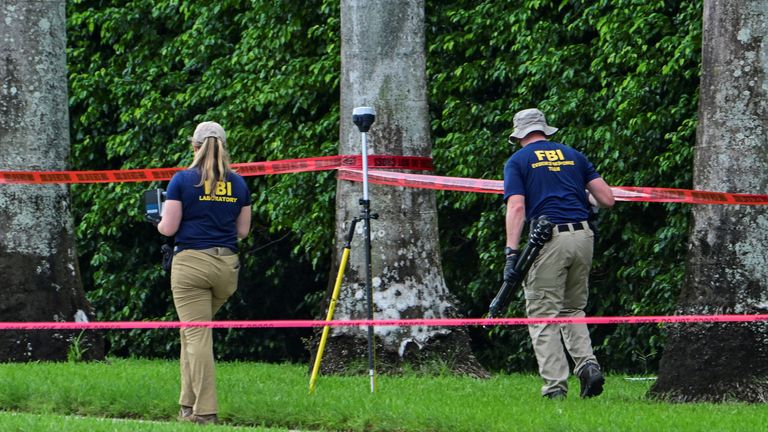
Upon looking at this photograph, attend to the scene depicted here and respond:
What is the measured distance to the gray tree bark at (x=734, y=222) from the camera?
8945 millimetres

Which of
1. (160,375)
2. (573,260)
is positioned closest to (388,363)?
(160,375)

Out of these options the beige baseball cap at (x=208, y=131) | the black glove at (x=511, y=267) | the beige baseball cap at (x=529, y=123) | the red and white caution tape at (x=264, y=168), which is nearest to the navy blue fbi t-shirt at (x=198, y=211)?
the beige baseball cap at (x=208, y=131)

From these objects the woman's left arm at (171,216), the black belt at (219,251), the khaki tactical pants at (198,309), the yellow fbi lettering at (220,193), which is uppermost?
the yellow fbi lettering at (220,193)

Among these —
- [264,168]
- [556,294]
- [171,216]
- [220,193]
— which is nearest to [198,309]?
[171,216]

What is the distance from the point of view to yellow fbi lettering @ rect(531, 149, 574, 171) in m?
8.99

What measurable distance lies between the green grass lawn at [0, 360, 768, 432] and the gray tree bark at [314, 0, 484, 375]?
1.30 ft

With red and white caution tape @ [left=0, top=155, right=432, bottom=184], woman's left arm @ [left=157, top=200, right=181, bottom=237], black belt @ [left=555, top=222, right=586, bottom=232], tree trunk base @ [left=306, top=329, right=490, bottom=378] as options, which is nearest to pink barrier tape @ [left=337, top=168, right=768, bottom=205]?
red and white caution tape @ [left=0, top=155, right=432, bottom=184]

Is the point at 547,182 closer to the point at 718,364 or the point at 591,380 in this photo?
the point at 591,380

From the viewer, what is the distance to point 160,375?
10.7 meters

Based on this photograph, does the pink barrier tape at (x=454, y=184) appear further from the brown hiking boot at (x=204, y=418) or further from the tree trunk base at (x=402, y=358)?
the brown hiking boot at (x=204, y=418)

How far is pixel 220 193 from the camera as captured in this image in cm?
852

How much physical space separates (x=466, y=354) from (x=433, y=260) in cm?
79

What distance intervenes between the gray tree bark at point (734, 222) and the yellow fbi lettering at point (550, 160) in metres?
0.95

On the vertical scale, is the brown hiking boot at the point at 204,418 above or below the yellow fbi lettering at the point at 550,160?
below
